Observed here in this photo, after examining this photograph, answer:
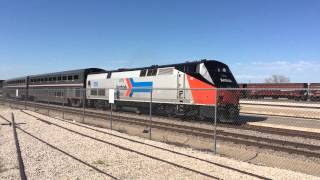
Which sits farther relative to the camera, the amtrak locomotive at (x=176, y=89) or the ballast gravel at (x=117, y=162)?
the amtrak locomotive at (x=176, y=89)

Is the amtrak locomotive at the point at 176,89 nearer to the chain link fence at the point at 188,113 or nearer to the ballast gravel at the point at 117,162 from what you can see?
the chain link fence at the point at 188,113

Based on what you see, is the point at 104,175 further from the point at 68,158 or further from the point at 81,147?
the point at 81,147

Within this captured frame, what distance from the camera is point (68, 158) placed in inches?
387

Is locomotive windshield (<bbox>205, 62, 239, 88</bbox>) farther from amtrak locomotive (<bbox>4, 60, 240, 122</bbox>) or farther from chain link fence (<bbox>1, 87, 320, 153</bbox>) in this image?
chain link fence (<bbox>1, 87, 320, 153</bbox>)

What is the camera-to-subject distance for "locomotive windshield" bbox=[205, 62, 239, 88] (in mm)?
19434

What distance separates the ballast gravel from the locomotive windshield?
7.79 m

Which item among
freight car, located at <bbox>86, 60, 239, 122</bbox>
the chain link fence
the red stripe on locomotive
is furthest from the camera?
the red stripe on locomotive

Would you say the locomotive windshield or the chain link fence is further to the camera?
the locomotive windshield

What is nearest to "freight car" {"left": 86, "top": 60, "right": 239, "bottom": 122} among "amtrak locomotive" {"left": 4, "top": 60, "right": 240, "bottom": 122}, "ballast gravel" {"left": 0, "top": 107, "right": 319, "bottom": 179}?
"amtrak locomotive" {"left": 4, "top": 60, "right": 240, "bottom": 122}

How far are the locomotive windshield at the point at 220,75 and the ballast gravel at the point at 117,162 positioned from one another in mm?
7795

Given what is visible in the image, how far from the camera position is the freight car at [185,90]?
18.0 metres

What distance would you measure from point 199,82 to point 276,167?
34.7 feet

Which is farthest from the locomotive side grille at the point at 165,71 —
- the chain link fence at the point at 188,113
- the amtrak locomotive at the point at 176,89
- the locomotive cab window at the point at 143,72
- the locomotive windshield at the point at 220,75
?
the locomotive windshield at the point at 220,75

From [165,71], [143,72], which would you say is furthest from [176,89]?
[143,72]
